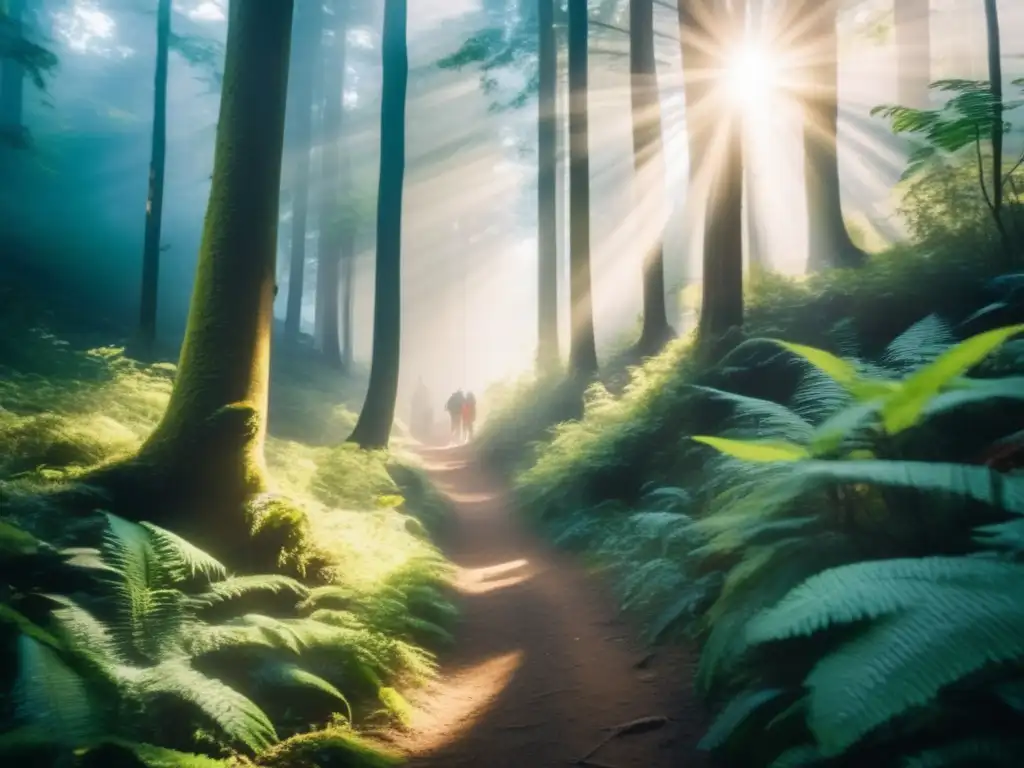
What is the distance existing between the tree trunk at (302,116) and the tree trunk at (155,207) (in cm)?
708

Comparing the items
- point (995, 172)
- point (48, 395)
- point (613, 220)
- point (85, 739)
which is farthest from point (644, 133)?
point (613, 220)

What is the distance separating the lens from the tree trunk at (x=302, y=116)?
2380cm

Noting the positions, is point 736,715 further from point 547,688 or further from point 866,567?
point 547,688

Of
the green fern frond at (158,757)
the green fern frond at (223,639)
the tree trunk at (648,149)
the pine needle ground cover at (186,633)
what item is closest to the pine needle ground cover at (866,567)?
the pine needle ground cover at (186,633)

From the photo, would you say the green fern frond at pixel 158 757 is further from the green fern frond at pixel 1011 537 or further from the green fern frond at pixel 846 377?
the green fern frond at pixel 846 377

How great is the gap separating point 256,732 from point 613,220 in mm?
29969

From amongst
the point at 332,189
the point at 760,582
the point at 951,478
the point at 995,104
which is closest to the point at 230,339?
the point at 760,582

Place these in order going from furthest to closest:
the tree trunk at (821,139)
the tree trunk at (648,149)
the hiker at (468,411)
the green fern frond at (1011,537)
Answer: the hiker at (468,411)
the tree trunk at (648,149)
the tree trunk at (821,139)
the green fern frond at (1011,537)

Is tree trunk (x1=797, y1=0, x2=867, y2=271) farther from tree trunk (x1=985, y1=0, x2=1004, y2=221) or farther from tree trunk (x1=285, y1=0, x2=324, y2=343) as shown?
tree trunk (x1=285, y1=0, x2=324, y2=343)

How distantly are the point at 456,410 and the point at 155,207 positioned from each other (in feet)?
39.1

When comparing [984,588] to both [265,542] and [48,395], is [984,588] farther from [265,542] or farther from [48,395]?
[48,395]

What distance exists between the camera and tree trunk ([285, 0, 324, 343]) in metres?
23.8

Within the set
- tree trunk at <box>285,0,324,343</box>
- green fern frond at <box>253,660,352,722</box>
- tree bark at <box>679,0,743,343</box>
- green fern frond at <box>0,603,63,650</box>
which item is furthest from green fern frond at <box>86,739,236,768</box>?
tree trunk at <box>285,0,324,343</box>

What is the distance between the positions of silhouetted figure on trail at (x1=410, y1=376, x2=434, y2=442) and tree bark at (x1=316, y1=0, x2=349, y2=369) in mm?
6926
